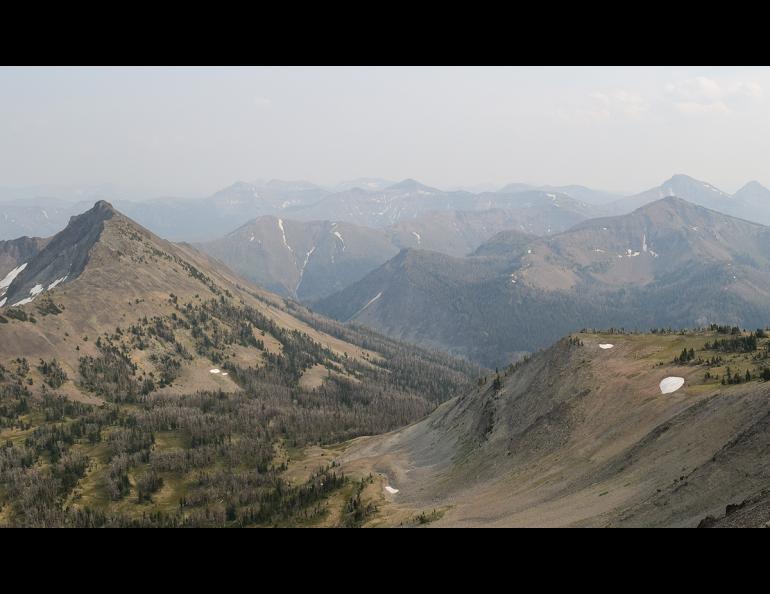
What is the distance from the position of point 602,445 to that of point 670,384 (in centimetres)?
1543

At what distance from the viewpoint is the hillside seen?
4409 centimetres

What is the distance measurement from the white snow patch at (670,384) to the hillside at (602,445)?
96 cm

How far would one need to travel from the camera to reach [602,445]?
77.0 meters

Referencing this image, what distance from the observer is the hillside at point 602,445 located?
1736 inches

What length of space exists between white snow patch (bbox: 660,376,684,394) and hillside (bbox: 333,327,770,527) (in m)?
0.96

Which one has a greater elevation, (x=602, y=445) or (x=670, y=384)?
(x=670, y=384)

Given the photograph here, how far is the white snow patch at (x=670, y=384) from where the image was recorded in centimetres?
7962

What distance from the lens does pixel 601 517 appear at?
4853 centimetres

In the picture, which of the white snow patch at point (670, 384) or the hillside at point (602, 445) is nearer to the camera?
the hillside at point (602, 445)
